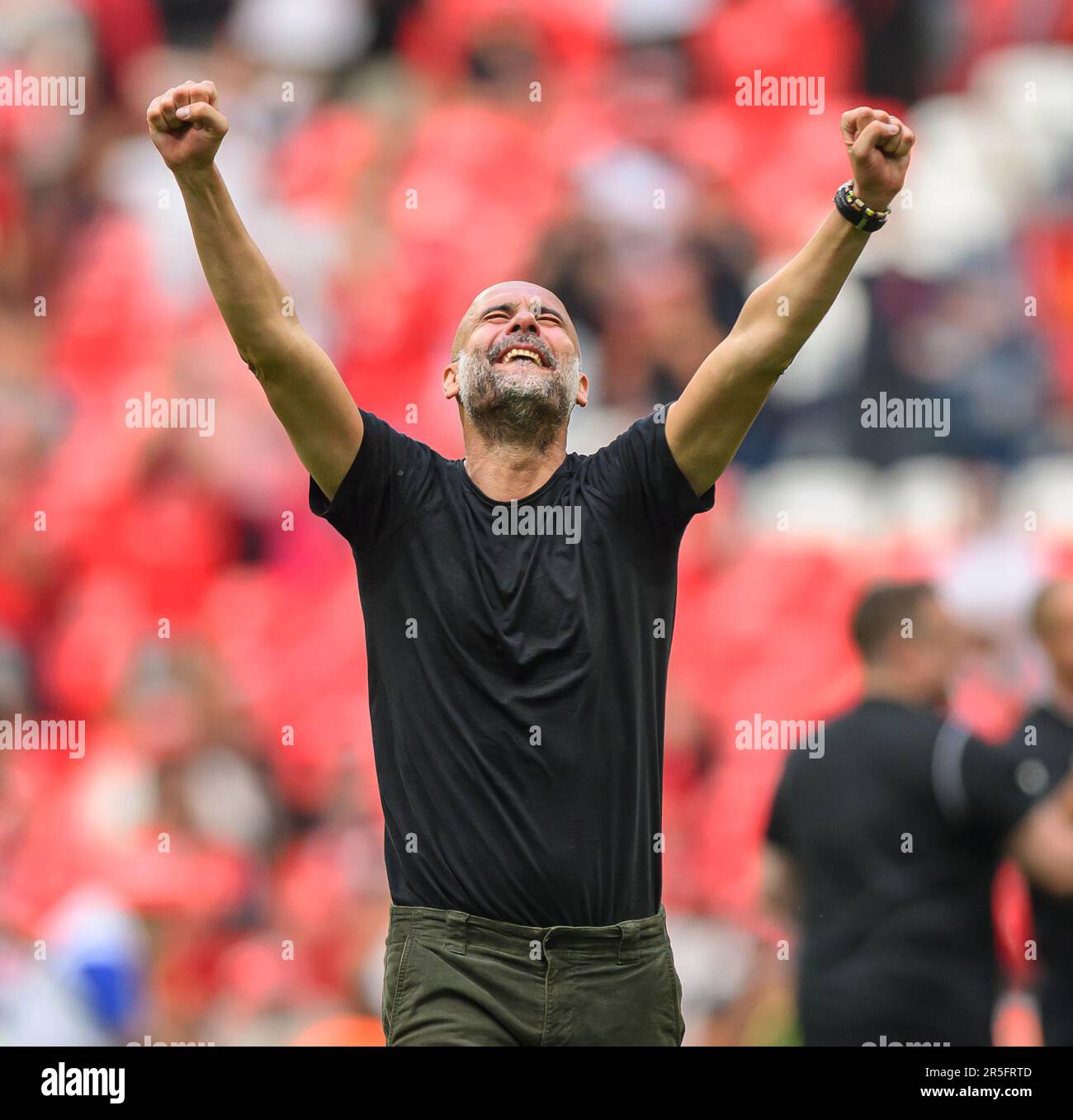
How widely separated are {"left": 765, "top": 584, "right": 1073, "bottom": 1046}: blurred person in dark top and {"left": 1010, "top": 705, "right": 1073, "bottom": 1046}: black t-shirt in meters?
A: 0.03

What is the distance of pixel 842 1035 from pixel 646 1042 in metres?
1.40

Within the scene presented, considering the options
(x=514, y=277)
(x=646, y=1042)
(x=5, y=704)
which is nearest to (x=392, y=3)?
(x=514, y=277)

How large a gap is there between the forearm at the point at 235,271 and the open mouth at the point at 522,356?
1.35 feet

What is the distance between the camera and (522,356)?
273 cm

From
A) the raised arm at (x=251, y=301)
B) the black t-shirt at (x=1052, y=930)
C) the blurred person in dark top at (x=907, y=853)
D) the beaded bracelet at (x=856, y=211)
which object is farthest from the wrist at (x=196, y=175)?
the black t-shirt at (x=1052, y=930)

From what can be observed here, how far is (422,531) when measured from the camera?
8.46 ft

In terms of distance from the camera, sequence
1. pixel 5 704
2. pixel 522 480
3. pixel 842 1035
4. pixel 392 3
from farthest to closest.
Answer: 1. pixel 392 3
2. pixel 5 704
3. pixel 842 1035
4. pixel 522 480

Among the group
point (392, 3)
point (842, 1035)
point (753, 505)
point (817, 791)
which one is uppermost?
point (392, 3)

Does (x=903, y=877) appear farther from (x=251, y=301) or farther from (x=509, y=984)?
(x=251, y=301)

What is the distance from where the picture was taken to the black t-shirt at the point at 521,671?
95.0 inches

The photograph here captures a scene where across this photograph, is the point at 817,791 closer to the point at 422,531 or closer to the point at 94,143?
the point at 422,531

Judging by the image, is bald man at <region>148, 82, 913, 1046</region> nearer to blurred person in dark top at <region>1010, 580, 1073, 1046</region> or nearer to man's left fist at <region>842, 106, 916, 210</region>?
man's left fist at <region>842, 106, 916, 210</region>
